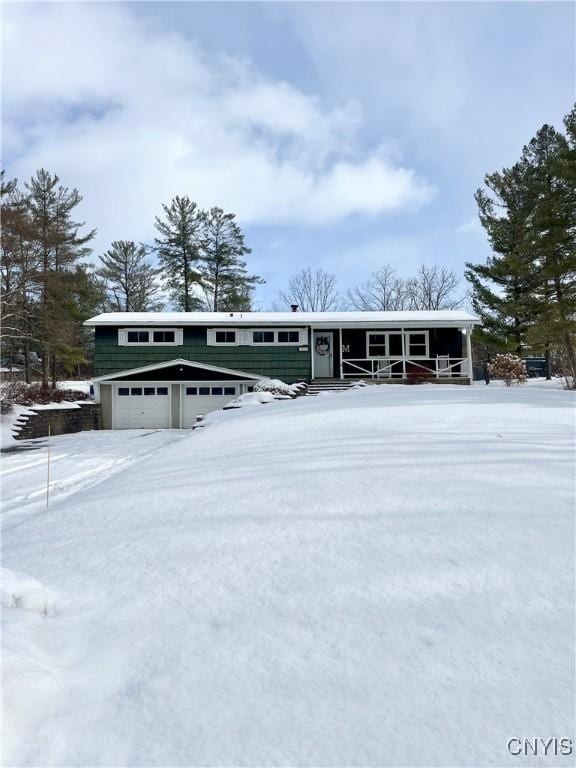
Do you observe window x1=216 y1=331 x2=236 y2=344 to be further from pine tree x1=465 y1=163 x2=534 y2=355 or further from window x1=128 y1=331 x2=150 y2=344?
pine tree x1=465 y1=163 x2=534 y2=355

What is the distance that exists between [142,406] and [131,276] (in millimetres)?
18024

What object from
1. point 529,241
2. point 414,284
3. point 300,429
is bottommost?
point 300,429

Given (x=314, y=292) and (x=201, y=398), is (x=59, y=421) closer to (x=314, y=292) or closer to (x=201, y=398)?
(x=201, y=398)

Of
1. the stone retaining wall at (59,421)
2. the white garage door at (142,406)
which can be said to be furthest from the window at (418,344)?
the stone retaining wall at (59,421)

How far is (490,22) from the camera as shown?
6.37 m

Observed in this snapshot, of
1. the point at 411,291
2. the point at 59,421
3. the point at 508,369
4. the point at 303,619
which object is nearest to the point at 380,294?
the point at 411,291

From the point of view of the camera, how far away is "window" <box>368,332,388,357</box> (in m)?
18.2

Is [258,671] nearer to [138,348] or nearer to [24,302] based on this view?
[138,348]

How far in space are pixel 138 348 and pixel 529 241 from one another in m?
17.5

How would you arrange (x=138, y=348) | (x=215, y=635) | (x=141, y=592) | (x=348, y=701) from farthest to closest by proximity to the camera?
(x=138, y=348)
(x=141, y=592)
(x=215, y=635)
(x=348, y=701)

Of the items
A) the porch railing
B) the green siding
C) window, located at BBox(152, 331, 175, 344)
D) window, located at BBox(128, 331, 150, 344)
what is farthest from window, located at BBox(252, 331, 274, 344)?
window, located at BBox(128, 331, 150, 344)

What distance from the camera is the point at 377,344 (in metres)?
18.2

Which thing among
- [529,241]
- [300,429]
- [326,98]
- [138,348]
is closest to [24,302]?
[138,348]

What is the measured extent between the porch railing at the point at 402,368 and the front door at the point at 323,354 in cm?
66
